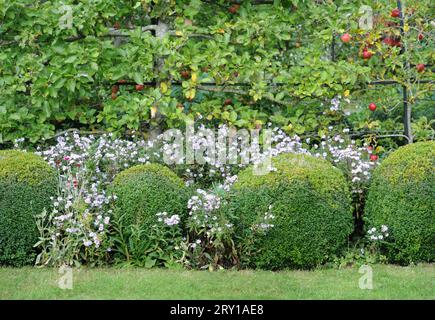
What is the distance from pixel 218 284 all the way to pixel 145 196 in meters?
0.90

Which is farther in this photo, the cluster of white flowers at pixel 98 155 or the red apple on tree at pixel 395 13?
the red apple on tree at pixel 395 13

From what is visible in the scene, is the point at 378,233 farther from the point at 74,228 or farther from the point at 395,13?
the point at 395,13

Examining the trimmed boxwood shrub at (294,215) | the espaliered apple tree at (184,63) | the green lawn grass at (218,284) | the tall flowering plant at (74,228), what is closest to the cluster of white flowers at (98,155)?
the espaliered apple tree at (184,63)

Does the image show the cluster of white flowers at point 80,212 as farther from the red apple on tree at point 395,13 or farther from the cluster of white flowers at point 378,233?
the red apple on tree at point 395,13

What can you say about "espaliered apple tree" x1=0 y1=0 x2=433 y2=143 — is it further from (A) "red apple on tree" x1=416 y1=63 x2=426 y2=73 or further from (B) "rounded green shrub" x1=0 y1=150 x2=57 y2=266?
(B) "rounded green shrub" x1=0 y1=150 x2=57 y2=266

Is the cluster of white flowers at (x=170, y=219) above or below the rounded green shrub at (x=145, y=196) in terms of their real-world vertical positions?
below

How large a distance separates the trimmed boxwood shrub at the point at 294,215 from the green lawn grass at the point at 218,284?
0.40 ft

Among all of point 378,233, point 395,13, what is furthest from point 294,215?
point 395,13

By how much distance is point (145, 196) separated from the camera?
517cm

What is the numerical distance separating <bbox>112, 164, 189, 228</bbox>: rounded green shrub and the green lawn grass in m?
0.39

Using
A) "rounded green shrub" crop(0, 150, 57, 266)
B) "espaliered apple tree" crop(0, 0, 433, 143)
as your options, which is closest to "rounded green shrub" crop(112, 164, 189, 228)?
"rounded green shrub" crop(0, 150, 57, 266)

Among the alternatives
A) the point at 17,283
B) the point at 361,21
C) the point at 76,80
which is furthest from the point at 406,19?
the point at 17,283

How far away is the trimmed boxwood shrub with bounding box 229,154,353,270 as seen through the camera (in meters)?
5.06

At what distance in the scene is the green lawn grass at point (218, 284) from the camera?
14.6 ft
